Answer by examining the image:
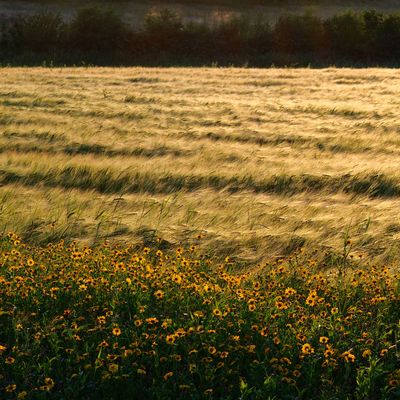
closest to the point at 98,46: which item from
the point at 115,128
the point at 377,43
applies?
the point at 377,43

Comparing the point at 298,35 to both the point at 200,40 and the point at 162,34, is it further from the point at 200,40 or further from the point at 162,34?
the point at 162,34

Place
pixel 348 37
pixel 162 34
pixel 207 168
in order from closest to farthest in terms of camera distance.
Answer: pixel 207 168, pixel 348 37, pixel 162 34

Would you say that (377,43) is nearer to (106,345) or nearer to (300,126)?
(300,126)

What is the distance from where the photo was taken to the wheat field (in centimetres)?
549

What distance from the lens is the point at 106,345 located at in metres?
3.89

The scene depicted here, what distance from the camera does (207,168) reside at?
7.91 metres

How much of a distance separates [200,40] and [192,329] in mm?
26949

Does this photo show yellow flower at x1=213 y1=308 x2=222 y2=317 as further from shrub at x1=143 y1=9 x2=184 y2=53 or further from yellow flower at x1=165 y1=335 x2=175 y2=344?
shrub at x1=143 y1=9 x2=184 y2=53

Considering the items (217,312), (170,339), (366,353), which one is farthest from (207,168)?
(366,353)

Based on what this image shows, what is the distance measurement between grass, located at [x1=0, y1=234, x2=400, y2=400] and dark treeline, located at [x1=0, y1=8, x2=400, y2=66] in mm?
24269

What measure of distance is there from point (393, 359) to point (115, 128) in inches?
291

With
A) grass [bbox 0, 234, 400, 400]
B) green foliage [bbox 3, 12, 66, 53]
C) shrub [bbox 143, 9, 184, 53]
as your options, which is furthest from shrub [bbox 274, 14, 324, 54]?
grass [bbox 0, 234, 400, 400]

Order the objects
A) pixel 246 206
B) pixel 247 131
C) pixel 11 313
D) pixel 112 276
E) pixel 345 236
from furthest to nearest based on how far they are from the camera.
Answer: pixel 247 131 < pixel 246 206 < pixel 345 236 < pixel 112 276 < pixel 11 313

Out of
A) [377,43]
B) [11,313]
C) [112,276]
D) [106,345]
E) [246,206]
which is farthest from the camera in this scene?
[377,43]
